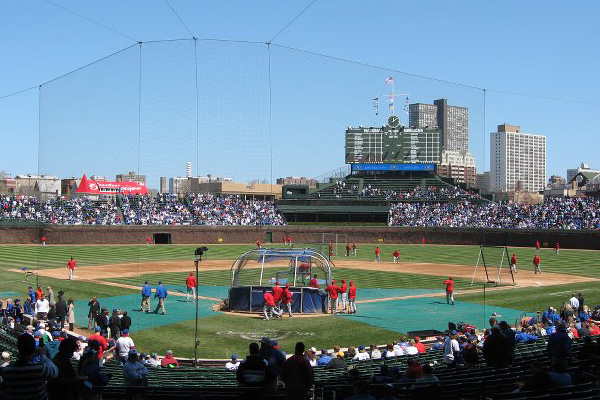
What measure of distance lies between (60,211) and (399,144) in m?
47.0

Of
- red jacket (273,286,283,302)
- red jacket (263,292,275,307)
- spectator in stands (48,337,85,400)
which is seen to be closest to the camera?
spectator in stands (48,337,85,400)

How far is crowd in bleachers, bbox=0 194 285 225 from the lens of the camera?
67.5 meters

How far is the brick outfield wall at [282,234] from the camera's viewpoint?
6356 centimetres

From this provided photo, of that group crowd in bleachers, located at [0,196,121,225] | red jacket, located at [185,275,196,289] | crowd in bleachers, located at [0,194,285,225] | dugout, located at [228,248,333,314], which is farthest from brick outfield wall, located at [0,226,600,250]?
red jacket, located at [185,275,196,289]

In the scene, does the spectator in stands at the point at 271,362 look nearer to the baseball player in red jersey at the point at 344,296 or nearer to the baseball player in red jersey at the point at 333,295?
the baseball player in red jersey at the point at 333,295

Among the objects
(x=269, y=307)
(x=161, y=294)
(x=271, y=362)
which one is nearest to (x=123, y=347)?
(x=271, y=362)

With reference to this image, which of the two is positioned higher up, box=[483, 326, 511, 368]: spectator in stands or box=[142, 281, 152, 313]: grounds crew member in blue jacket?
box=[483, 326, 511, 368]: spectator in stands

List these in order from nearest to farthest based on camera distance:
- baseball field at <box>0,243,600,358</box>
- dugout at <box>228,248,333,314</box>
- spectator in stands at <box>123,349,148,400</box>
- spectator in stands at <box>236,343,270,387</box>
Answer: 1. spectator in stands at <box>236,343,270,387</box>
2. spectator in stands at <box>123,349,148,400</box>
3. baseball field at <box>0,243,600,358</box>
4. dugout at <box>228,248,333,314</box>

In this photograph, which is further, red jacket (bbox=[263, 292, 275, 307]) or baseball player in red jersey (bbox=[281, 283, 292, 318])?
baseball player in red jersey (bbox=[281, 283, 292, 318])

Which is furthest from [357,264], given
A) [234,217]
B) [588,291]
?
[234,217]

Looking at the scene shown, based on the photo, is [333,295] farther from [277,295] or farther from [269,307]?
[269,307]

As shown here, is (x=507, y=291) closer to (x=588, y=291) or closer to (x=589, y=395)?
(x=588, y=291)

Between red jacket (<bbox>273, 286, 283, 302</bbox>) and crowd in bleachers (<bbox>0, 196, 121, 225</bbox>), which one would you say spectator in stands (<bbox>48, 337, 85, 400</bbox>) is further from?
crowd in bleachers (<bbox>0, 196, 121, 225</bbox>)

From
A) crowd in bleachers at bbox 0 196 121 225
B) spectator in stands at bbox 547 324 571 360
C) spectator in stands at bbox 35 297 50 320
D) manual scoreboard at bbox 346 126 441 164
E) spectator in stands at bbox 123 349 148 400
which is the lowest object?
spectator in stands at bbox 35 297 50 320
